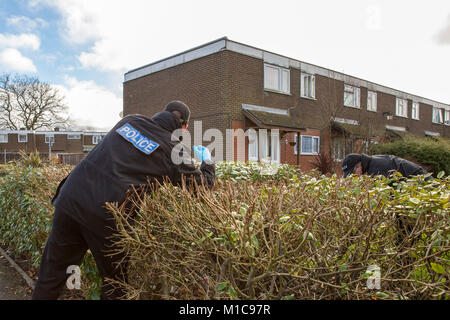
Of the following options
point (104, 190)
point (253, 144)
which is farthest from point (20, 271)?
point (253, 144)

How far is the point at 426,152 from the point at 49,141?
44422 millimetres

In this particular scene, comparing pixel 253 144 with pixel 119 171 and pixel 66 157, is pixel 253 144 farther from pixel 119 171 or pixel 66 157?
pixel 66 157

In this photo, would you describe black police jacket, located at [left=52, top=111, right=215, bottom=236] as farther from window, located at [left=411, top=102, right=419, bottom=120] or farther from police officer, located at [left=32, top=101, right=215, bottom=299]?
window, located at [left=411, top=102, right=419, bottom=120]

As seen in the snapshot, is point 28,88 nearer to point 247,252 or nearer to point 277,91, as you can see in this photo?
point 277,91

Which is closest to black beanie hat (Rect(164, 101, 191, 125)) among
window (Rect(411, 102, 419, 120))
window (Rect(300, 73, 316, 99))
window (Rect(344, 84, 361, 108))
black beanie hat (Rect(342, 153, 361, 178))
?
black beanie hat (Rect(342, 153, 361, 178))

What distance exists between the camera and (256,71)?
17.5 meters

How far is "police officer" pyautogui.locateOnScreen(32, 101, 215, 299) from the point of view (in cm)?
260

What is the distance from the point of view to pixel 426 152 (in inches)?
676

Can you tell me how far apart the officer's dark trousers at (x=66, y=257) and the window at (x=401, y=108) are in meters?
29.9

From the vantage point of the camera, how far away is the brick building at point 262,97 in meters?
16.6

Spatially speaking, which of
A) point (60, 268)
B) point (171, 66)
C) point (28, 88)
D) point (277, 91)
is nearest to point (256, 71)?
point (277, 91)

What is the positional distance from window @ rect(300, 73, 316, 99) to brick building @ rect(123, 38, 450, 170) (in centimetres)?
6

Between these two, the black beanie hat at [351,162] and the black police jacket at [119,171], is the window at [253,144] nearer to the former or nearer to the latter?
the black beanie hat at [351,162]
